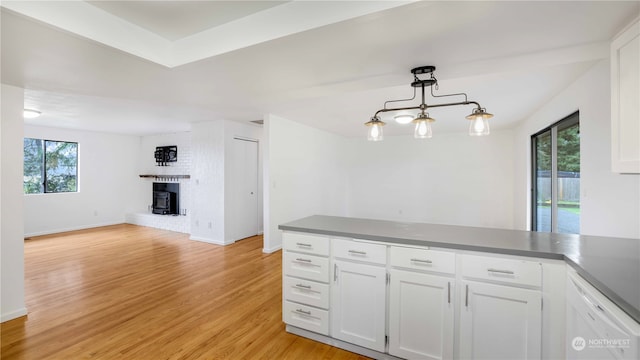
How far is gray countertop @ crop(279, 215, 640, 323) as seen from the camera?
45.6 inches

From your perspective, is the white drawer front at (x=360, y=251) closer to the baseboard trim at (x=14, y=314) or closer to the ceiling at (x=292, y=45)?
the ceiling at (x=292, y=45)

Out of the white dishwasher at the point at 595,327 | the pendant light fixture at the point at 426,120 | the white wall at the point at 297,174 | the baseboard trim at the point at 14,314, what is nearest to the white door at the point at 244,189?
the white wall at the point at 297,174

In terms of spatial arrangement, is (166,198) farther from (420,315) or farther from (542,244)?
(542,244)

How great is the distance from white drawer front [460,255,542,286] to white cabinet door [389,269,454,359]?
15 centimetres

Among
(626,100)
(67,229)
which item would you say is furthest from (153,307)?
(67,229)

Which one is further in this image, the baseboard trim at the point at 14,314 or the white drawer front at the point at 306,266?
the baseboard trim at the point at 14,314

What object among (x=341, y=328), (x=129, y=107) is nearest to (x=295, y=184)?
(x=129, y=107)

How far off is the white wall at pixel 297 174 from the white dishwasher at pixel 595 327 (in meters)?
3.83

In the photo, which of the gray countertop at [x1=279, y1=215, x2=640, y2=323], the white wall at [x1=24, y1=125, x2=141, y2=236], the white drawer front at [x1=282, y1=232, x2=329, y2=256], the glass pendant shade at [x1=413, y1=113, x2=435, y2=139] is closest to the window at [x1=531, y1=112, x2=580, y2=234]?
the gray countertop at [x1=279, y1=215, x2=640, y2=323]

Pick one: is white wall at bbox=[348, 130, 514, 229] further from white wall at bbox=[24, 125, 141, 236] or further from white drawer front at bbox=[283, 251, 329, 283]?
white wall at bbox=[24, 125, 141, 236]

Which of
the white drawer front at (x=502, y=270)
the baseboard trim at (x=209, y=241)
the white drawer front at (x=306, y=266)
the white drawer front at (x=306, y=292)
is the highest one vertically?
the white drawer front at (x=502, y=270)

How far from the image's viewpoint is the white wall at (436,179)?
6141 mm

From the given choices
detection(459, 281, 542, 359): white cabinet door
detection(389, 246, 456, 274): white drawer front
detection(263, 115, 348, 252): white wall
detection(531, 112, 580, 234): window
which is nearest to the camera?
detection(459, 281, 542, 359): white cabinet door

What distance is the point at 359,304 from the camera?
2027mm
